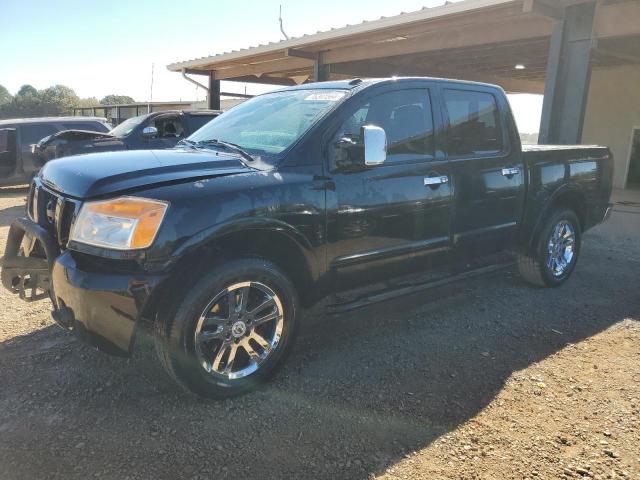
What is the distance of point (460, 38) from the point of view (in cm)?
970

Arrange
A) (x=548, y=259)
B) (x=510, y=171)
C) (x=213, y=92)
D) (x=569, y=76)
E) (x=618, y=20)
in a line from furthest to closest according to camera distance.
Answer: (x=213, y=92), (x=569, y=76), (x=618, y=20), (x=548, y=259), (x=510, y=171)

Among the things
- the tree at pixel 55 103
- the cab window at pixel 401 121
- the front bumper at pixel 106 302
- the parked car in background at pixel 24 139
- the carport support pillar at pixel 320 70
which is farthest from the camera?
the tree at pixel 55 103

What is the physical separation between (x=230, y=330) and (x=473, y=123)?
2.75 meters

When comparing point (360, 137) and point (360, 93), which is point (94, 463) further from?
point (360, 93)

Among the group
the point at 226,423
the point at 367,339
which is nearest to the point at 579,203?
the point at 367,339

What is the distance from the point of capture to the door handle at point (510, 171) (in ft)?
14.4

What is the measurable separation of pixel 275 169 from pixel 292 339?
1083mm

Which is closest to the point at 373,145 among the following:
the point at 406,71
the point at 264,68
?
the point at 406,71

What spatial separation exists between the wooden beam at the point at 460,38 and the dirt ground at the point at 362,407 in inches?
254

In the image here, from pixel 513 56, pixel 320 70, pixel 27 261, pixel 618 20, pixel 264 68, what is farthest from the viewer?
pixel 264 68

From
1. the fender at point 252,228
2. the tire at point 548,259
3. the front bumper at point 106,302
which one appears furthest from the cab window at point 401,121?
the tire at point 548,259

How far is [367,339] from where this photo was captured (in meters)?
3.82

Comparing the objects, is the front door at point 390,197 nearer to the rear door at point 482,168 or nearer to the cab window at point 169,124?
the rear door at point 482,168

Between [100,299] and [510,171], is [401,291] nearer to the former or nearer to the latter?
[510,171]
